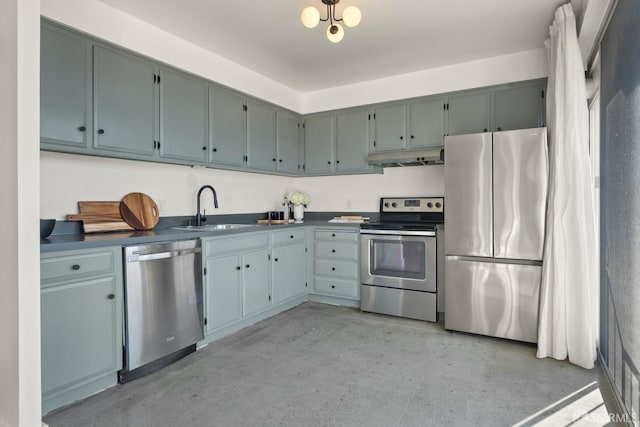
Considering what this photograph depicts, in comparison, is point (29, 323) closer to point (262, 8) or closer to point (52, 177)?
point (52, 177)

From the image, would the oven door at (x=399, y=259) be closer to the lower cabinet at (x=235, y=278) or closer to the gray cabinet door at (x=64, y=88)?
the lower cabinet at (x=235, y=278)

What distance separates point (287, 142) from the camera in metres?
4.34

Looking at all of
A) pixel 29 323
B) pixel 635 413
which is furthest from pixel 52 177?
pixel 635 413

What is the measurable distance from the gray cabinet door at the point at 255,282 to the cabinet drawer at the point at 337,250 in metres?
0.79

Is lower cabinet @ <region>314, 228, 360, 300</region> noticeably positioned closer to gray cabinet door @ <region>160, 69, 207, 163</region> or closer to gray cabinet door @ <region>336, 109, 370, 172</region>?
gray cabinet door @ <region>336, 109, 370, 172</region>

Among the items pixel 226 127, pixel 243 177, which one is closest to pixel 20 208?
pixel 226 127

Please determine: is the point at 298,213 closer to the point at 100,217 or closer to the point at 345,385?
the point at 100,217

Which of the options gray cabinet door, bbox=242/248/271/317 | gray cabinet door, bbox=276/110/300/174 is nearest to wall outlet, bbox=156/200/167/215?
gray cabinet door, bbox=242/248/271/317

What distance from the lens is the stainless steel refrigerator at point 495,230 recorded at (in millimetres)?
2867

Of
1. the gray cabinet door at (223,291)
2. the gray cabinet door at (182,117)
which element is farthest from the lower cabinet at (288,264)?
the gray cabinet door at (182,117)

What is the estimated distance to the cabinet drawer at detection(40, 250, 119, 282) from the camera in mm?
1929

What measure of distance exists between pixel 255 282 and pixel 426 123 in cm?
240

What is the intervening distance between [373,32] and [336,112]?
53.2 inches

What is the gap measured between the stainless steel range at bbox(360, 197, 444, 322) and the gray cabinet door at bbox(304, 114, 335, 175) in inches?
41.2
